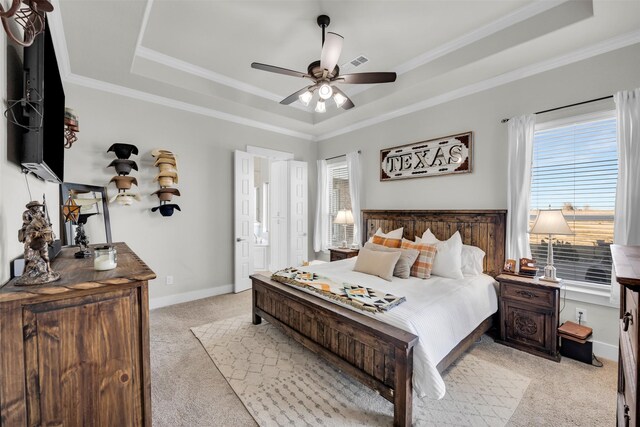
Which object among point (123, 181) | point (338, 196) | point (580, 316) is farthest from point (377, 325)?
point (338, 196)

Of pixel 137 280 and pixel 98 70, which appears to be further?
pixel 98 70

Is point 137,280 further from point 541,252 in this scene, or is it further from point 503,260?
point 541,252

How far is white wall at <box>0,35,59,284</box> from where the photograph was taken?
1.00m

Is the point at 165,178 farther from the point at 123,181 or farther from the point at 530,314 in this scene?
the point at 530,314

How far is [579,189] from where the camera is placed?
2693mm

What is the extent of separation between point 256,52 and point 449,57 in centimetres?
210

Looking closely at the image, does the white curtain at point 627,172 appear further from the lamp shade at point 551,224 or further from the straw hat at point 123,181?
the straw hat at point 123,181

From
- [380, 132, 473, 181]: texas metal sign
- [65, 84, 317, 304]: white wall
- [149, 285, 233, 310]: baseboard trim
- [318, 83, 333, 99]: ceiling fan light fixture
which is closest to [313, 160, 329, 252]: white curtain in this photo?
[65, 84, 317, 304]: white wall

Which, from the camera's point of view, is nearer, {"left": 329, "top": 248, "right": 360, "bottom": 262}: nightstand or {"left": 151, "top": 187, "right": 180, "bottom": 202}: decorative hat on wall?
{"left": 151, "top": 187, "right": 180, "bottom": 202}: decorative hat on wall

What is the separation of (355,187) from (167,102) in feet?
9.87

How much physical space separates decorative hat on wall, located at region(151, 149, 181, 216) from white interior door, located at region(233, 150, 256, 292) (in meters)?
0.92

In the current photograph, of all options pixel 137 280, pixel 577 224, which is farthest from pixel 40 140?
pixel 577 224

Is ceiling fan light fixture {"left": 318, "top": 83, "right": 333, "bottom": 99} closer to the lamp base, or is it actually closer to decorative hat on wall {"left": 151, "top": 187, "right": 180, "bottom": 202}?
decorative hat on wall {"left": 151, "top": 187, "right": 180, "bottom": 202}

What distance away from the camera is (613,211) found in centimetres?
252
